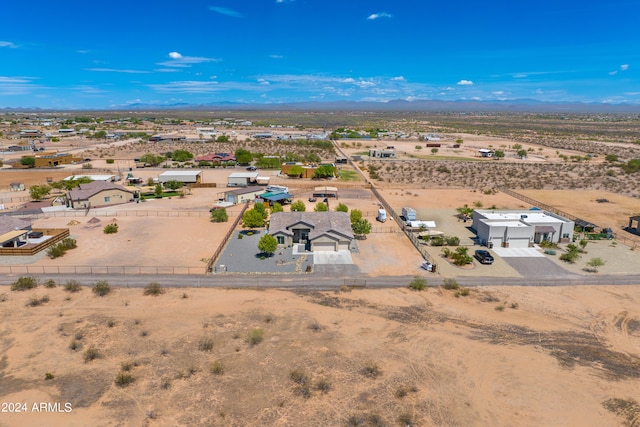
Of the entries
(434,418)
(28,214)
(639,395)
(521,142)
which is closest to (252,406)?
(434,418)

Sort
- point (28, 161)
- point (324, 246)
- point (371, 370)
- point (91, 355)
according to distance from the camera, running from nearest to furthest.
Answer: point (371, 370) → point (91, 355) → point (324, 246) → point (28, 161)

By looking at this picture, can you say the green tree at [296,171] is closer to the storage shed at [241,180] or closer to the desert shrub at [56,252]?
the storage shed at [241,180]

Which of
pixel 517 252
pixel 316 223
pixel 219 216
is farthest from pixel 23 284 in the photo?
pixel 517 252

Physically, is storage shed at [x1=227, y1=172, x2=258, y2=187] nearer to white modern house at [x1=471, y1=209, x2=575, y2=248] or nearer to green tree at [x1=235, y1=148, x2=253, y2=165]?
green tree at [x1=235, y1=148, x2=253, y2=165]

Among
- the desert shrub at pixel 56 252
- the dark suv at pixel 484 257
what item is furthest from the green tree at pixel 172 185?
the dark suv at pixel 484 257

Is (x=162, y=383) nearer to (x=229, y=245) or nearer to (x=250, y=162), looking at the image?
(x=229, y=245)

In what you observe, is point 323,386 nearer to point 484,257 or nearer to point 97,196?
point 484,257
